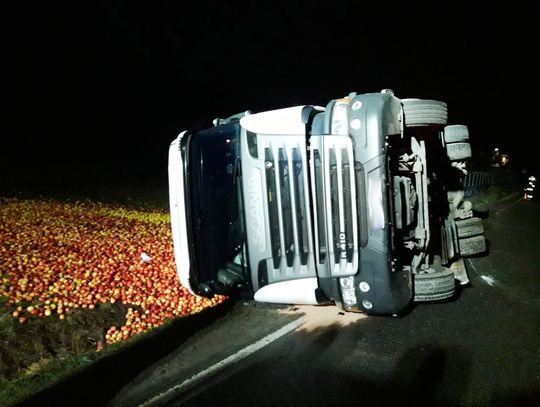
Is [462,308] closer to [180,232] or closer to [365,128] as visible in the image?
[365,128]

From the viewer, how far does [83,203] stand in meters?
12.5

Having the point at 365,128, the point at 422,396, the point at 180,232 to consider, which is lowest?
the point at 422,396

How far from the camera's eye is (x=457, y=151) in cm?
569

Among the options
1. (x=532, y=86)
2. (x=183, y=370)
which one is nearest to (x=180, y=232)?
(x=183, y=370)

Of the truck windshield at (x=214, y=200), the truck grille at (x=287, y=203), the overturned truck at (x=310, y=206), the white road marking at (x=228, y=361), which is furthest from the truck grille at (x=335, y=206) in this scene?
the white road marking at (x=228, y=361)

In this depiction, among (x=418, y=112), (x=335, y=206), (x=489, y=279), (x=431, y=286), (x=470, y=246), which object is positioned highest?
(x=418, y=112)

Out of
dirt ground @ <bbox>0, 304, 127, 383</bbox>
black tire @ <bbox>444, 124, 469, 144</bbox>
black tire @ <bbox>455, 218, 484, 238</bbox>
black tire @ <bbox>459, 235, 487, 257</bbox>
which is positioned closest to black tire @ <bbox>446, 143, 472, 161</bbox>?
black tire @ <bbox>444, 124, 469, 144</bbox>

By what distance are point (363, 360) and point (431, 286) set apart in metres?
1.21

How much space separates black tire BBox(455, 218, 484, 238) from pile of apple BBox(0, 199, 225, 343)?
4132 mm

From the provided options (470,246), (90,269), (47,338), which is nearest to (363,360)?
(470,246)

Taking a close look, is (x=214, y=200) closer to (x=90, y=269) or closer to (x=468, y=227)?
(x=90, y=269)

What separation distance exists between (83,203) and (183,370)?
32.5 feet

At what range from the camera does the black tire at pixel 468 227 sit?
19.1 feet

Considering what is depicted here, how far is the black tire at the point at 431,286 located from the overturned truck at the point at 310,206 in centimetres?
1
